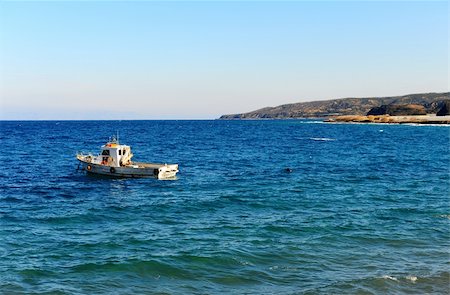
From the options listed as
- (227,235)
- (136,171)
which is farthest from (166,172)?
(227,235)

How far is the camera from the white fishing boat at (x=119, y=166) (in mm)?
43906

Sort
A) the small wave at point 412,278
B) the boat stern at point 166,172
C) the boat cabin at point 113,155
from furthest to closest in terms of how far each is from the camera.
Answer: the boat cabin at point 113,155 → the boat stern at point 166,172 → the small wave at point 412,278

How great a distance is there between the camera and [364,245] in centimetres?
2109

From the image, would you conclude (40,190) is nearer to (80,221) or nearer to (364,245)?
(80,221)

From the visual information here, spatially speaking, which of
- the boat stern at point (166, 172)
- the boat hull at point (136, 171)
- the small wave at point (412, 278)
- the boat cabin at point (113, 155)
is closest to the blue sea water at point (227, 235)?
the small wave at point (412, 278)

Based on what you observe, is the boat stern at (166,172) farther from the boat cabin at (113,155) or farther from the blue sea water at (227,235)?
the boat cabin at (113,155)

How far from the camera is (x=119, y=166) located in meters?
45.9

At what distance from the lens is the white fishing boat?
144 ft

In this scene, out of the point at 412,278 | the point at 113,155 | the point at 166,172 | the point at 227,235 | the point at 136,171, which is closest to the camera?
the point at 412,278

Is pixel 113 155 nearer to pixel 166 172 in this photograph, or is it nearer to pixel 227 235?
pixel 166 172

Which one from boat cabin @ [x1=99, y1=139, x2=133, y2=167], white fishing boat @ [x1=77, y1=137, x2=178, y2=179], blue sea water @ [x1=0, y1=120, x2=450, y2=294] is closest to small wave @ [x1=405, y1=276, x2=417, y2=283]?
blue sea water @ [x1=0, y1=120, x2=450, y2=294]

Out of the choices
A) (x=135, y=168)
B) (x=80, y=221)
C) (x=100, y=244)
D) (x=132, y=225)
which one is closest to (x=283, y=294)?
(x=100, y=244)

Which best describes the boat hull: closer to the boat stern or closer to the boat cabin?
the boat stern

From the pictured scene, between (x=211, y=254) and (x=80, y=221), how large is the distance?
32.1 feet
